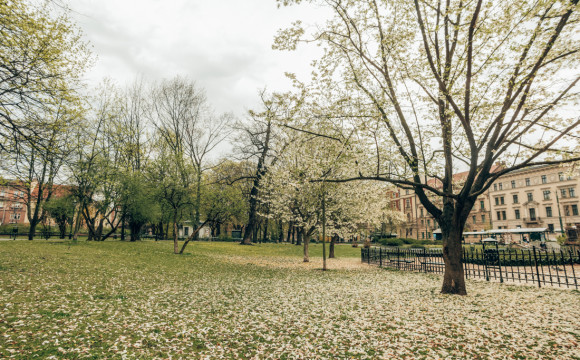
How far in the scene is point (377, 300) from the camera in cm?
1087

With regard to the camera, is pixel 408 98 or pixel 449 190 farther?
pixel 408 98

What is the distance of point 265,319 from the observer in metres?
8.24

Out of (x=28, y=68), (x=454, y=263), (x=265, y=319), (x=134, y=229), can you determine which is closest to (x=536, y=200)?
(x=454, y=263)

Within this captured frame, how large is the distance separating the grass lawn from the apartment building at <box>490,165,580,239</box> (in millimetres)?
68973

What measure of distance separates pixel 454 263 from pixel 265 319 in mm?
7922

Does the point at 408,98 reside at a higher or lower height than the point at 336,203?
higher

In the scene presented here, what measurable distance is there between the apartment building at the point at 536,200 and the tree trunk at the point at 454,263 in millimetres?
67011

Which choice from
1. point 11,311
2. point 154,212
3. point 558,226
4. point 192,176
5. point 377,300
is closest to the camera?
point 11,311

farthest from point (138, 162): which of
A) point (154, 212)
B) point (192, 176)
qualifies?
point (192, 176)

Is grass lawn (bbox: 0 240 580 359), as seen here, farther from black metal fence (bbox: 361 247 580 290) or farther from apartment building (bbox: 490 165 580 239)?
apartment building (bbox: 490 165 580 239)

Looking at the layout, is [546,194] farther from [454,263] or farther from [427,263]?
[454,263]

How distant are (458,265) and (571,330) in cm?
428

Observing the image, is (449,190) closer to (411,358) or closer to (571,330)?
(571,330)

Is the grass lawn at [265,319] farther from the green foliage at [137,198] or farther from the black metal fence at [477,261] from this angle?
the green foliage at [137,198]
